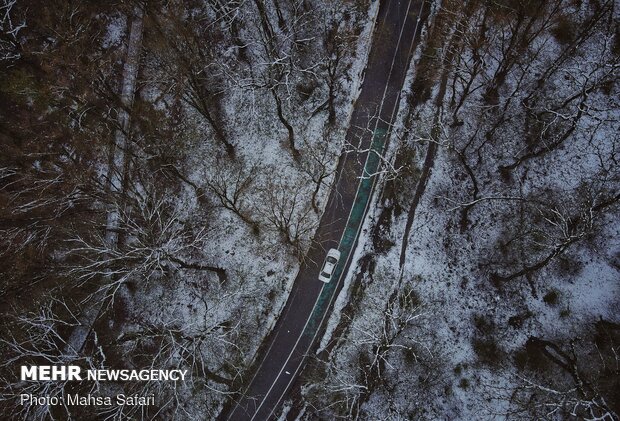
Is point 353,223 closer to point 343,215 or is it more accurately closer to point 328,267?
point 343,215

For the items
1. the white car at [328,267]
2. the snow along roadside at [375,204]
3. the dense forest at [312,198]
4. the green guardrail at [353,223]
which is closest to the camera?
the dense forest at [312,198]

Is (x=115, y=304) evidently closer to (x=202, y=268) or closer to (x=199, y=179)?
(x=202, y=268)

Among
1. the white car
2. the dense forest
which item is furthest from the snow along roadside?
the white car

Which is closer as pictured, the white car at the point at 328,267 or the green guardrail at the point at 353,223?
the green guardrail at the point at 353,223

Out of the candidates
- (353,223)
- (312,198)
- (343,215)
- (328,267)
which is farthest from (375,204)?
(328,267)

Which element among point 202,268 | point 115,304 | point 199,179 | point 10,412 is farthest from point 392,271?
point 10,412

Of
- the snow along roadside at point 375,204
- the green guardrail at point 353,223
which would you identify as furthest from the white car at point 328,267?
the snow along roadside at point 375,204

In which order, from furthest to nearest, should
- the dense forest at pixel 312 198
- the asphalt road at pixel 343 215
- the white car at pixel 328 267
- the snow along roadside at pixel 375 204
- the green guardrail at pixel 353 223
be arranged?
the white car at pixel 328 267
the green guardrail at pixel 353 223
the snow along roadside at pixel 375 204
the asphalt road at pixel 343 215
the dense forest at pixel 312 198

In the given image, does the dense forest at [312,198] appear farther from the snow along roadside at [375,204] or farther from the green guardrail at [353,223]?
the green guardrail at [353,223]
